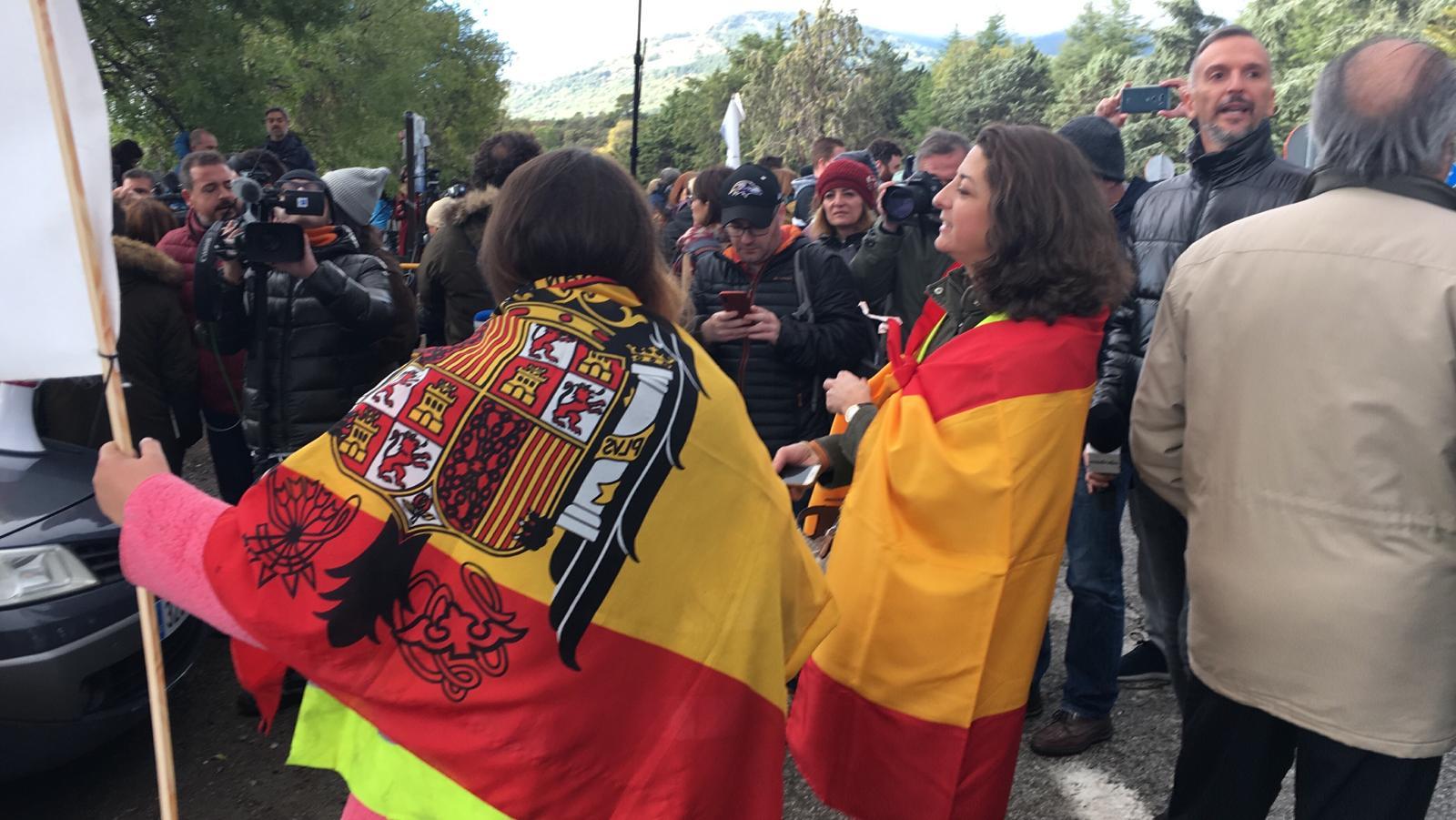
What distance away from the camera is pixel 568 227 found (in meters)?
1.95

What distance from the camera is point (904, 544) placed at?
2.47 m

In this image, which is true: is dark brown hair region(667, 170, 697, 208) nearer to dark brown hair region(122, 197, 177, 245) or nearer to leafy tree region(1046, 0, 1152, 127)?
dark brown hair region(122, 197, 177, 245)

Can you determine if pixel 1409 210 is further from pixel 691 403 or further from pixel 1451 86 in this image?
pixel 691 403

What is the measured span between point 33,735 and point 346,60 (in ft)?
75.5

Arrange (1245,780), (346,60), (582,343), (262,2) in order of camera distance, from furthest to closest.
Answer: (346,60) → (262,2) → (1245,780) → (582,343)

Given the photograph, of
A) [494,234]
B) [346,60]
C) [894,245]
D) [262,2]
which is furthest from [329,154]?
[494,234]

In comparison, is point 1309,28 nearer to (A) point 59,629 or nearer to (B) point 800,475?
(B) point 800,475

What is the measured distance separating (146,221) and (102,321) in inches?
141

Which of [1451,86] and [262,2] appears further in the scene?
[262,2]

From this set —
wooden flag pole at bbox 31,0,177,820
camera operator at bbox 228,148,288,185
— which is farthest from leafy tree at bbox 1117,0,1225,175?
wooden flag pole at bbox 31,0,177,820

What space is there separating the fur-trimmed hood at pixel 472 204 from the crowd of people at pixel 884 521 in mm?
2510

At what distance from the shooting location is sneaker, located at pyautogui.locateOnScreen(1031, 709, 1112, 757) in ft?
11.8

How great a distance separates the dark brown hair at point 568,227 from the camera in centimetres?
196

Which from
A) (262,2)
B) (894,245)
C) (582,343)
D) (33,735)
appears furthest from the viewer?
(262,2)
